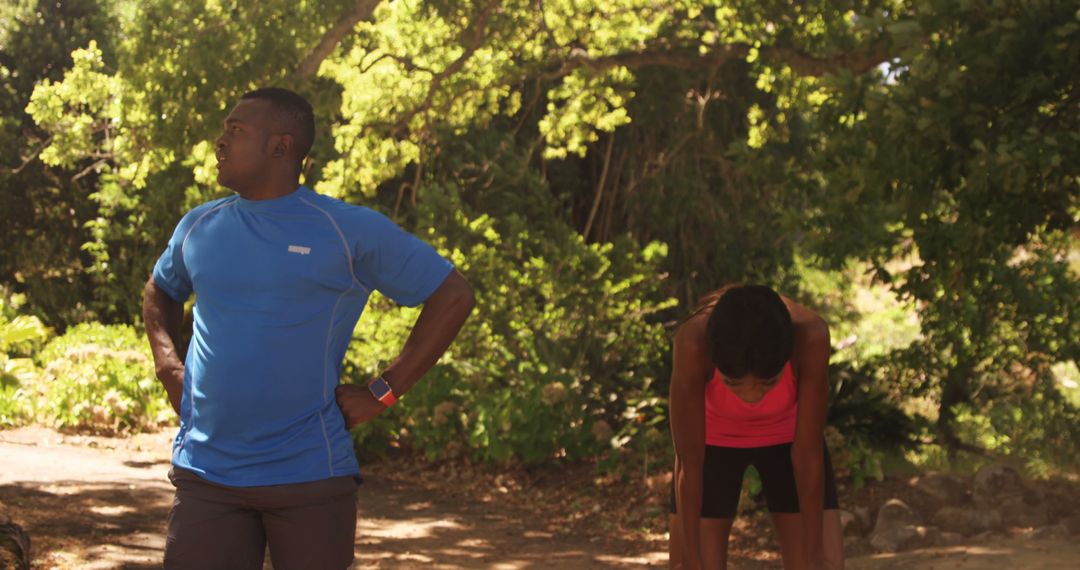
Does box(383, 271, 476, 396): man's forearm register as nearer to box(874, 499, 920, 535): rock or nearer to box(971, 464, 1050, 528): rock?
box(874, 499, 920, 535): rock

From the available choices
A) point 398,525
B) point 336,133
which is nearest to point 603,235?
point 336,133

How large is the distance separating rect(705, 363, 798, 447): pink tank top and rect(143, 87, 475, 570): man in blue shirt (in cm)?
98

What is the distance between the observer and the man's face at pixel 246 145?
133 inches

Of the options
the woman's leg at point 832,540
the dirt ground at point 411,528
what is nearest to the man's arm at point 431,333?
the woman's leg at point 832,540

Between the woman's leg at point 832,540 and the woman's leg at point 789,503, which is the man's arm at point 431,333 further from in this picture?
the woman's leg at point 832,540

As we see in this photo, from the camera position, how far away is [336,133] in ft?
38.1

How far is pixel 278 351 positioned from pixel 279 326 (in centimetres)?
6

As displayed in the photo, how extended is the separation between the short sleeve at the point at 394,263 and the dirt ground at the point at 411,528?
3.84 metres

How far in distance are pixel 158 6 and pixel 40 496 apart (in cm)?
410

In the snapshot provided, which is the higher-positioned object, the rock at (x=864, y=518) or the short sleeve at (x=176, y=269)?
the short sleeve at (x=176, y=269)

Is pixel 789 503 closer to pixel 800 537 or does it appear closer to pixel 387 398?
pixel 800 537

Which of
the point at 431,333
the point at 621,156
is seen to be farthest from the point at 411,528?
the point at 621,156

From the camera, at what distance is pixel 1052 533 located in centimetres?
773

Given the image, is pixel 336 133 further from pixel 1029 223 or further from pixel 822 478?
pixel 822 478
